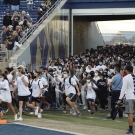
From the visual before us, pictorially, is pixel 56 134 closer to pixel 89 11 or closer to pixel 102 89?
pixel 102 89

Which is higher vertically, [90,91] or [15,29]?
[15,29]

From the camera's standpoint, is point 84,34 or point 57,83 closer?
point 57,83

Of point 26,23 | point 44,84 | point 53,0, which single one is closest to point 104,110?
point 44,84

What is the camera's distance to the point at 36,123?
1331cm

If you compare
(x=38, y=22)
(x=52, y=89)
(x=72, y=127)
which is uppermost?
(x=38, y=22)

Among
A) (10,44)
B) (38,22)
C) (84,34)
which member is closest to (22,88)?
(10,44)

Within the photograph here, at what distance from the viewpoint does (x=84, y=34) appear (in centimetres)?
3803

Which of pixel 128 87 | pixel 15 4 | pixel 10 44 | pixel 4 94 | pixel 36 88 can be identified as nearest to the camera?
pixel 128 87

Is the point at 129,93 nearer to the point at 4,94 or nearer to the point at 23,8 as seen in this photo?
the point at 4,94

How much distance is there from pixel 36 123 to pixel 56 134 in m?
2.25

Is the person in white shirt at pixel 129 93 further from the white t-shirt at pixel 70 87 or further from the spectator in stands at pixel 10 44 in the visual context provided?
the spectator in stands at pixel 10 44

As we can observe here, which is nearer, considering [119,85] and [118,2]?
[119,85]

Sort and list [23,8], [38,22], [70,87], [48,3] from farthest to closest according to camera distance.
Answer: [23,8] → [48,3] → [38,22] → [70,87]

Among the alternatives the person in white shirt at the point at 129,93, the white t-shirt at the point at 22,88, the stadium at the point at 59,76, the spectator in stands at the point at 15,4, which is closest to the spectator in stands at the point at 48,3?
the stadium at the point at 59,76
